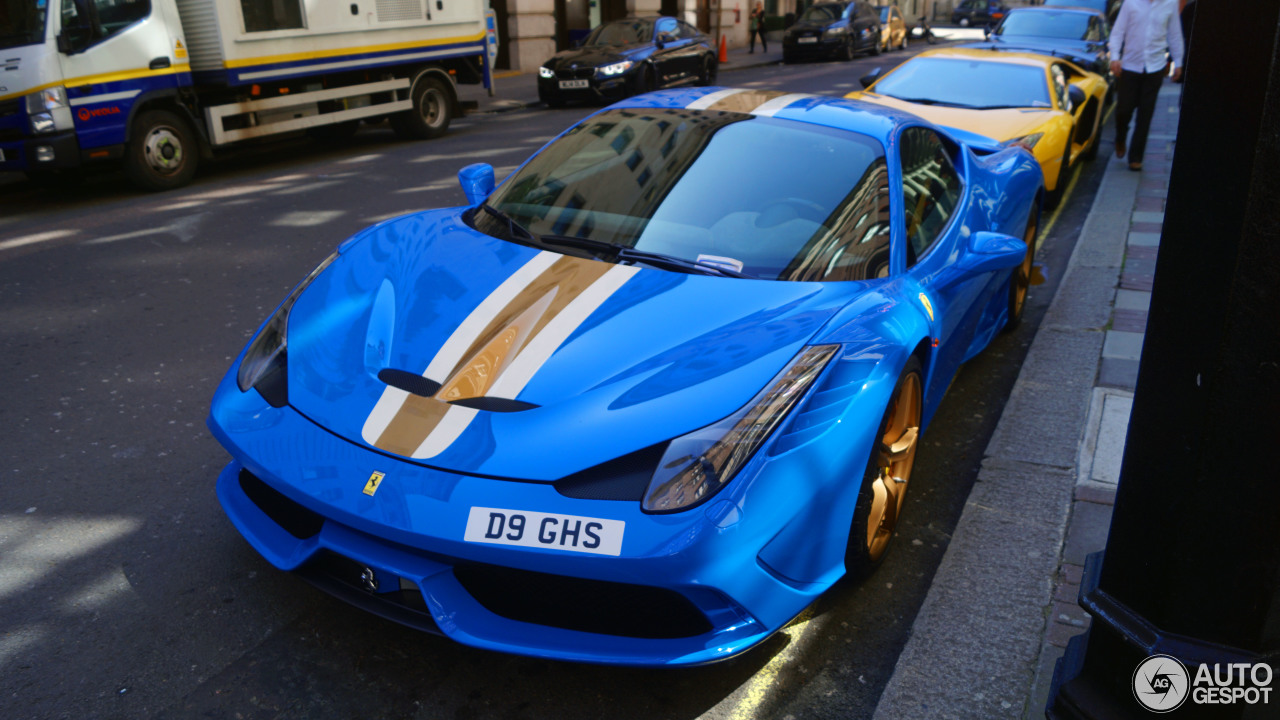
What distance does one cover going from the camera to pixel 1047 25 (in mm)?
11906

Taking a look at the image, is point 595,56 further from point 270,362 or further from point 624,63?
point 270,362

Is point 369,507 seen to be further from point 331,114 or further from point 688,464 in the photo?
point 331,114

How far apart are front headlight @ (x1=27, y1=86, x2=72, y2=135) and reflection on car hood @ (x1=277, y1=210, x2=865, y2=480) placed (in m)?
6.54

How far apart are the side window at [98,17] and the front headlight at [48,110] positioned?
1.62 ft

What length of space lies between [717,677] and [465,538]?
81cm

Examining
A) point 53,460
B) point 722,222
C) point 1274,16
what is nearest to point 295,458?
point 722,222

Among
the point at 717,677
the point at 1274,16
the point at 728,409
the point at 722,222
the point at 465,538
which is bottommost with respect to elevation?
the point at 717,677

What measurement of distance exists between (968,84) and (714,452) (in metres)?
6.76

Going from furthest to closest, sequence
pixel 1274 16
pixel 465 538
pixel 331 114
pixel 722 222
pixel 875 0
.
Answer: pixel 875 0
pixel 331 114
pixel 722 222
pixel 465 538
pixel 1274 16

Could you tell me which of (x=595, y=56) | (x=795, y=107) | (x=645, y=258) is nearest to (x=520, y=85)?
(x=595, y=56)

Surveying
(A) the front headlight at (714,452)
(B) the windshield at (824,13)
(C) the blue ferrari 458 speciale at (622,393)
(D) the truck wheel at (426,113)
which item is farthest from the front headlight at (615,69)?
(A) the front headlight at (714,452)

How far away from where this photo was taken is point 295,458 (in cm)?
230

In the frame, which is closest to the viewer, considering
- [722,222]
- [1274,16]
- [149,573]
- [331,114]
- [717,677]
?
[1274,16]

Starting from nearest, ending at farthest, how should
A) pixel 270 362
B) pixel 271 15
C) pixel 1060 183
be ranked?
pixel 270 362 → pixel 1060 183 → pixel 271 15
